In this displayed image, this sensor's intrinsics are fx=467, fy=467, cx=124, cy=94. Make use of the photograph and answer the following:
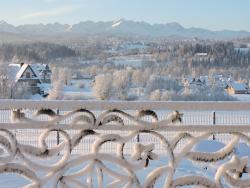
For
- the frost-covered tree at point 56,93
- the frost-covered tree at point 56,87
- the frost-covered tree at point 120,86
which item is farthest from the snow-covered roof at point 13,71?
the frost-covered tree at point 120,86

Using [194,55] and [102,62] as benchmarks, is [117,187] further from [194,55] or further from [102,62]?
[102,62]

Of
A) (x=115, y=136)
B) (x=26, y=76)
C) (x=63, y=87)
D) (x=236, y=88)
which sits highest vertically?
(x=115, y=136)

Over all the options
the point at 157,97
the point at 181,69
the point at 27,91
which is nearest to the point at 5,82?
the point at 27,91

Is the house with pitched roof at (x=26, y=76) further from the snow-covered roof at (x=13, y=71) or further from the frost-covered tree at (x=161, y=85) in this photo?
the frost-covered tree at (x=161, y=85)

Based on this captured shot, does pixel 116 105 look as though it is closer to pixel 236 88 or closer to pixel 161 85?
pixel 161 85

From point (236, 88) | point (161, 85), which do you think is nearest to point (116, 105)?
point (161, 85)

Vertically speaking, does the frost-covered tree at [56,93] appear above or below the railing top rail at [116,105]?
below

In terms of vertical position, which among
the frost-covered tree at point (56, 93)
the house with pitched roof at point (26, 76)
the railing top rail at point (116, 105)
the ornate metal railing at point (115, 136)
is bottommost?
the frost-covered tree at point (56, 93)

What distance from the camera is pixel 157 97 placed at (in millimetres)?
31188

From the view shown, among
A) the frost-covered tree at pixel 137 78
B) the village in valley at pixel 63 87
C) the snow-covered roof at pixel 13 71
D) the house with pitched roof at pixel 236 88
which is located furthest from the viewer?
the frost-covered tree at pixel 137 78

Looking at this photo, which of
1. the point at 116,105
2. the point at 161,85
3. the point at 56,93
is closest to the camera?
the point at 116,105

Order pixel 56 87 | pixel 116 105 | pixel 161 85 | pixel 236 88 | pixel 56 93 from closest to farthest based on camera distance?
1. pixel 116 105
2. pixel 56 93
3. pixel 56 87
4. pixel 161 85
5. pixel 236 88

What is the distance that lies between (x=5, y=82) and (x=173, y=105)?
29969mm

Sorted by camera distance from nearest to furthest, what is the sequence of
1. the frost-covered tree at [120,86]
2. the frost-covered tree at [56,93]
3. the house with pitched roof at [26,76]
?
1. the frost-covered tree at [56,93]
2. the house with pitched roof at [26,76]
3. the frost-covered tree at [120,86]
